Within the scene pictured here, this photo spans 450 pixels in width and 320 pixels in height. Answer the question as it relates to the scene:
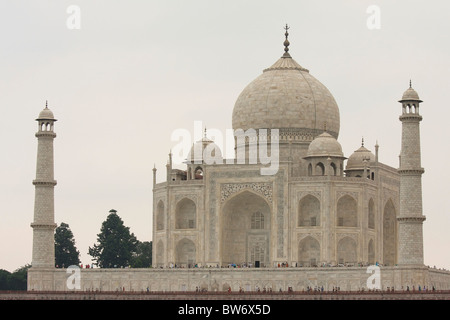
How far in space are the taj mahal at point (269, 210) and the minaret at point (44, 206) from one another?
4cm

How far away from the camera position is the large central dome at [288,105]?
215 feet

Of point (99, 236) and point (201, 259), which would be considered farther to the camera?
point (99, 236)

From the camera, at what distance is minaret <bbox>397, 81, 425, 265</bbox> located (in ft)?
187

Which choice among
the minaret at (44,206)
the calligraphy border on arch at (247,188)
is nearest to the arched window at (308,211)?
Answer: the calligraphy border on arch at (247,188)

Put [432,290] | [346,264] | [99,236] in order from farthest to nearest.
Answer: [99,236], [346,264], [432,290]

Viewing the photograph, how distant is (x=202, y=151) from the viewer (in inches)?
2562

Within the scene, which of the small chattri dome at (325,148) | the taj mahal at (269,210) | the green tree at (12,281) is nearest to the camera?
the taj mahal at (269,210)

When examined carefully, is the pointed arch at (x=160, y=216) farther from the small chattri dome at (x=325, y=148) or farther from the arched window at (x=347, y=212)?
the arched window at (x=347, y=212)

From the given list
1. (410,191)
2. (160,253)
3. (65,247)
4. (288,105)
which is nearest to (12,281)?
(65,247)

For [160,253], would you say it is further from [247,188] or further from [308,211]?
[308,211]
